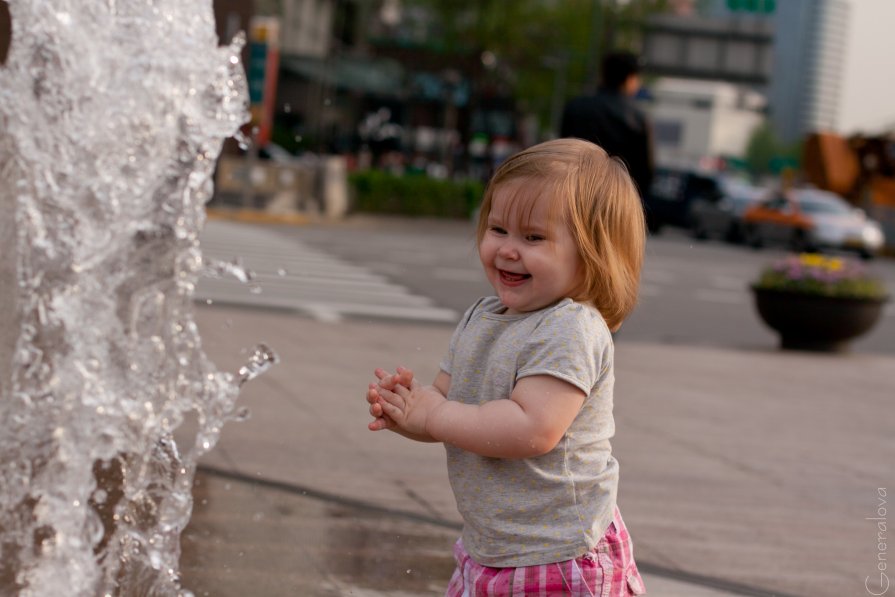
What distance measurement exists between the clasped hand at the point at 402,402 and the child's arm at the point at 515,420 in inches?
0.5

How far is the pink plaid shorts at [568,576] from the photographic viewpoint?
2.38 meters

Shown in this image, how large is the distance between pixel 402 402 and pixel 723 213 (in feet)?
112

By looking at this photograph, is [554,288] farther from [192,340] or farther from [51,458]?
[192,340]

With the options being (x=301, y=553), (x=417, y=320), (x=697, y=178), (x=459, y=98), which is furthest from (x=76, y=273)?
(x=459, y=98)

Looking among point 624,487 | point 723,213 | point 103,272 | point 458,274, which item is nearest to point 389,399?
point 103,272

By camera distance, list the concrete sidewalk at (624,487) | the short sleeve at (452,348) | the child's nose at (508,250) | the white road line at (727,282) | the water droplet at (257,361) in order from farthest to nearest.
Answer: the white road line at (727,282), the concrete sidewalk at (624,487), the water droplet at (257,361), the short sleeve at (452,348), the child's nose at (508,250)

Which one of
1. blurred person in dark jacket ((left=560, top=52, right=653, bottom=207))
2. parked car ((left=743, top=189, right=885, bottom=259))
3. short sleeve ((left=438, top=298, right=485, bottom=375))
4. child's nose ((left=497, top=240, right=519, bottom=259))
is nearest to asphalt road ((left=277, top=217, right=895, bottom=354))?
parked car ((left=743, top=189, right=885, bottom=259))

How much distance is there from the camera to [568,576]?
238 cm

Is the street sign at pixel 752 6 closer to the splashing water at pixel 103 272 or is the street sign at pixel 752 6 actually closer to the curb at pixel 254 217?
the curb at pixel 254 217

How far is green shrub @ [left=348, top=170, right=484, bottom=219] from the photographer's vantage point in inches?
1328

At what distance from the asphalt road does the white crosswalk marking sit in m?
0.45

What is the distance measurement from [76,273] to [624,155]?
5.14 m

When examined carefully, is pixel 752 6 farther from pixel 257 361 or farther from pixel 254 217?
pixel 257 361

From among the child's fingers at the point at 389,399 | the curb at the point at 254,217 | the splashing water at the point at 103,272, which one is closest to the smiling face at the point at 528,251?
the child's fingers at the point at 389,399
